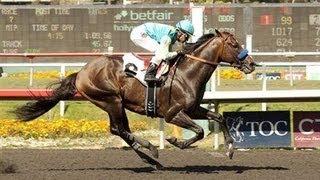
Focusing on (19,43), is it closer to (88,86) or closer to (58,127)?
(58,127)

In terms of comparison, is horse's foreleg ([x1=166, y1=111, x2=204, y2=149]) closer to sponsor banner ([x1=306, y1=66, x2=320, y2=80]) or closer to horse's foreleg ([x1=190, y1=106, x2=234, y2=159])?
horse's foreleg ([x1=190, y1=106, x2=234, y2=159])

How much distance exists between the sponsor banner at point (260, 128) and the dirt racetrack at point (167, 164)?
0.30m

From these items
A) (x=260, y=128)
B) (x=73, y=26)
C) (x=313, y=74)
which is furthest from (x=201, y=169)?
(x=73, y=26)

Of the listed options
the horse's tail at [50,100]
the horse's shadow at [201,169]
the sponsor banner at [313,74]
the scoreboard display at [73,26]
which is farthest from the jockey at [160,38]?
the scoreboard display at [73,26]

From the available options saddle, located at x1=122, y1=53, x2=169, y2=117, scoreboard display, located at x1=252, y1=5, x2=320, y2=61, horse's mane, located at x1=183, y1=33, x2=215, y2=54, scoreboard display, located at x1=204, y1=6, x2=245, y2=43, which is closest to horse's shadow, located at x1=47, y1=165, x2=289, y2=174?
saddle, located at x1=122, y1=53, x2=169, y2=117

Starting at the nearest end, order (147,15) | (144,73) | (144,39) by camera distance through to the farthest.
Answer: (144,73) < (144,39) < (147,15)

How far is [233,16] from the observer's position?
24.5 m

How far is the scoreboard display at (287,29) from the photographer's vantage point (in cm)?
2422

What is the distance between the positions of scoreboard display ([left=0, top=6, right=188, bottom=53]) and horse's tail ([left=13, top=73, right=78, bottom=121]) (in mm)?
15485

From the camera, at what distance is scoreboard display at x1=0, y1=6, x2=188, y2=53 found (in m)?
24.5

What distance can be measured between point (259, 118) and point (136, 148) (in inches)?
119

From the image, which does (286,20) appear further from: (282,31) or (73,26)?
(73,26)

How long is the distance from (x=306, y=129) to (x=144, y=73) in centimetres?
357

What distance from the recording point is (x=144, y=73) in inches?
333
